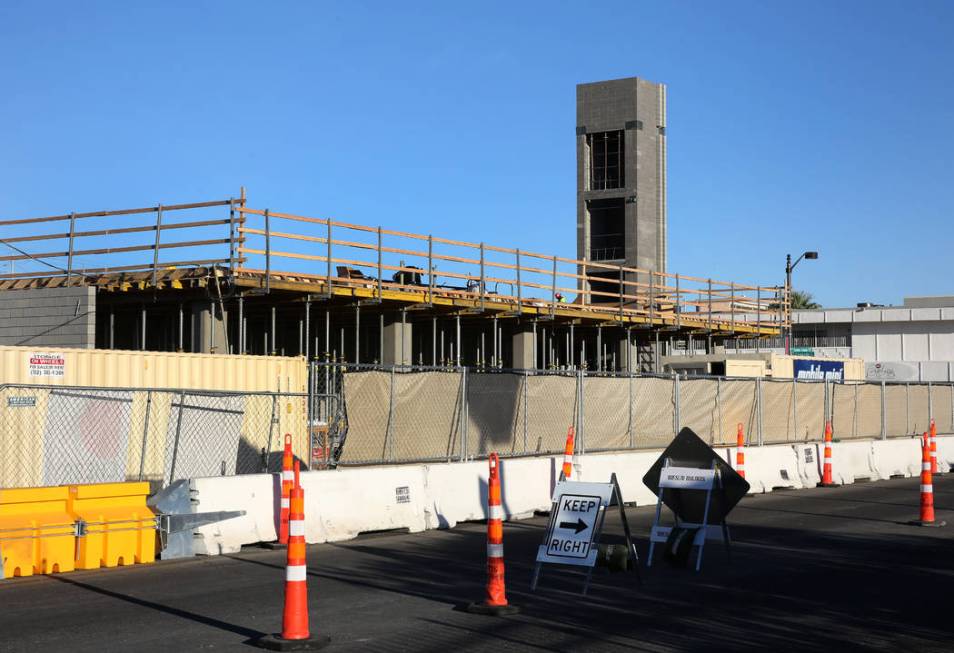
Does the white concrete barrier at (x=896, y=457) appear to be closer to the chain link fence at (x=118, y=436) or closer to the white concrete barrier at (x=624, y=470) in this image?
the white concrete barrier at (x=624, y=470)

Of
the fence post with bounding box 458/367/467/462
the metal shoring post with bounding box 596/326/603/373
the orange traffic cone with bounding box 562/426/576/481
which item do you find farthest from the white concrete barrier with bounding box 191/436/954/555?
the metal shoring post with bounding box 596/326/603/373

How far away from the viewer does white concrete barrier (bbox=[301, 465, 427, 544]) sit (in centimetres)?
1469

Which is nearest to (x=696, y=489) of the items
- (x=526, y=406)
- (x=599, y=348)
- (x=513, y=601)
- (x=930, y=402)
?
(x=513, y=601)

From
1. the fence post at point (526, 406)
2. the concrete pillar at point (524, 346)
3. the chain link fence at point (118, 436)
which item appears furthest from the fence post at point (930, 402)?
the chain link fence at point (118, 436)

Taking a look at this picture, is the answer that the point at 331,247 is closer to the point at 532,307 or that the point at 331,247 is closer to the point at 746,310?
the point at 532,307

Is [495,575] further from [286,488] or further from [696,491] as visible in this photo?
[286,488]

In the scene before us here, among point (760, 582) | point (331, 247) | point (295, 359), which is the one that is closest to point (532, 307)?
point (331, 247)

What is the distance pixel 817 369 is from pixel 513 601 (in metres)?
38.9

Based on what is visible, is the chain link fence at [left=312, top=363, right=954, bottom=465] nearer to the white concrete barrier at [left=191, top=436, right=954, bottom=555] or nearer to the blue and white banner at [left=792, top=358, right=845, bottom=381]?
the white concrete barrier at [left=191, top=436, right=954, bottom=555]

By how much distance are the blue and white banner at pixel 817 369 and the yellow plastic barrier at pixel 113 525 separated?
1403 inches

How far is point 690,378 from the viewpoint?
80.0 ft

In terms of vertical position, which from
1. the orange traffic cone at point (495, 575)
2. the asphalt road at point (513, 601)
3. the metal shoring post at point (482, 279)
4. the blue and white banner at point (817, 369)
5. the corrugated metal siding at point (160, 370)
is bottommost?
the asphalt road at point (513, 601)

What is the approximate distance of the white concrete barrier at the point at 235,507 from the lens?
1345cm

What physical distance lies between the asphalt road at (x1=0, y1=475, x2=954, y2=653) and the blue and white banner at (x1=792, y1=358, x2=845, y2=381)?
103 ft
